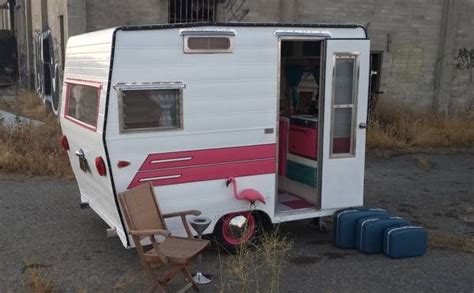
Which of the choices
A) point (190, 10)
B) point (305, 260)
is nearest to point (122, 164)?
point (305, 260)

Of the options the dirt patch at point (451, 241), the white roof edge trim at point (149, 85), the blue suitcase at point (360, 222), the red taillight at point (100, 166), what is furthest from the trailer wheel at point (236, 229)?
the dirt patch at point (451, 241)

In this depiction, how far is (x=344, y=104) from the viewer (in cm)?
571

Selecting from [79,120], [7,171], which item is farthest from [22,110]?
[79,120]

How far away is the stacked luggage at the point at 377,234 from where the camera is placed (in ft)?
17.5

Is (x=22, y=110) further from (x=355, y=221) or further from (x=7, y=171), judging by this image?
(x=355, y=221)

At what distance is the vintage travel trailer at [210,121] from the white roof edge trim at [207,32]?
0.01m

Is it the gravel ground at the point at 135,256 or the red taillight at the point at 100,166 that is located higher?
the red taillight at the point at 100,166

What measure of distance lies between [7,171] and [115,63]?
16.6 ft

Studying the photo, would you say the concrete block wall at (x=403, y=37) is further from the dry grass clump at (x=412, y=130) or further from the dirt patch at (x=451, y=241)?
the dirt patch at (x=451, y=241)

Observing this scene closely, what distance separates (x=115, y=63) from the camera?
4.52m

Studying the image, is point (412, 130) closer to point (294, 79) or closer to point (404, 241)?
point (294, 79)

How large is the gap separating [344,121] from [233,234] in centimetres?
176

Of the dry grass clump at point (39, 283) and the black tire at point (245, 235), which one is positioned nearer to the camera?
the dry grass clump at point (39, 283)

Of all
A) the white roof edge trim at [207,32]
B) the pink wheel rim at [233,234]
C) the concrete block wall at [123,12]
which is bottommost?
the pink wheel rim at [233,234]
